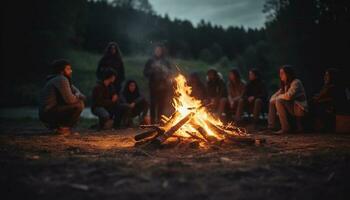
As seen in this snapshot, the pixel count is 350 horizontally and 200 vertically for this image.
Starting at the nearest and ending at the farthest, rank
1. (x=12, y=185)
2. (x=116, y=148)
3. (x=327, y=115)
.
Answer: (x=12, y=185) → (x=116, y=148) → (x=327, y=115)

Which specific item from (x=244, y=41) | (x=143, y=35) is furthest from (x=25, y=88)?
(x=244, y=41)

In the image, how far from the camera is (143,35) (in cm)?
4975

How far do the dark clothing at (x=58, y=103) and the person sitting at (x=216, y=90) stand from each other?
421 centimetres

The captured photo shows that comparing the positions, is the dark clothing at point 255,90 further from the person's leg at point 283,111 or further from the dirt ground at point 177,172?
the dirt ground at point 177,172

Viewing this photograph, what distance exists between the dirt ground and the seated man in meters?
1.64

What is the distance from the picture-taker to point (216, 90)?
34.7 ft

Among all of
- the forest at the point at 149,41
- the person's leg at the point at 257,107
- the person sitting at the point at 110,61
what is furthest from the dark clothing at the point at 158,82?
the forest at the point at 149,41

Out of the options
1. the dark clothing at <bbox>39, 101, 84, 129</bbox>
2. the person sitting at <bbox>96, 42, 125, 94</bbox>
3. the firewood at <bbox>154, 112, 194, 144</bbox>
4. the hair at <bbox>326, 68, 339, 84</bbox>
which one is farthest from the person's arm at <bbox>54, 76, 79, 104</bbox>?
the hair at <bbox>326, 68, 339, 84</bbox>

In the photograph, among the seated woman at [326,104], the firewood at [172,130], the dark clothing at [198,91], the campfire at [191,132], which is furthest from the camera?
the dark clothing at [198,91]

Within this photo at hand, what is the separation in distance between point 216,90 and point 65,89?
4839 millimetres

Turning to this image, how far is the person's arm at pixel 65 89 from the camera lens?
7.56m

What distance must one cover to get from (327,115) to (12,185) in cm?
738

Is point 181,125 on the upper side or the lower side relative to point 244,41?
lower

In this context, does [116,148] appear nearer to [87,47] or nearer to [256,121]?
[256,121]
